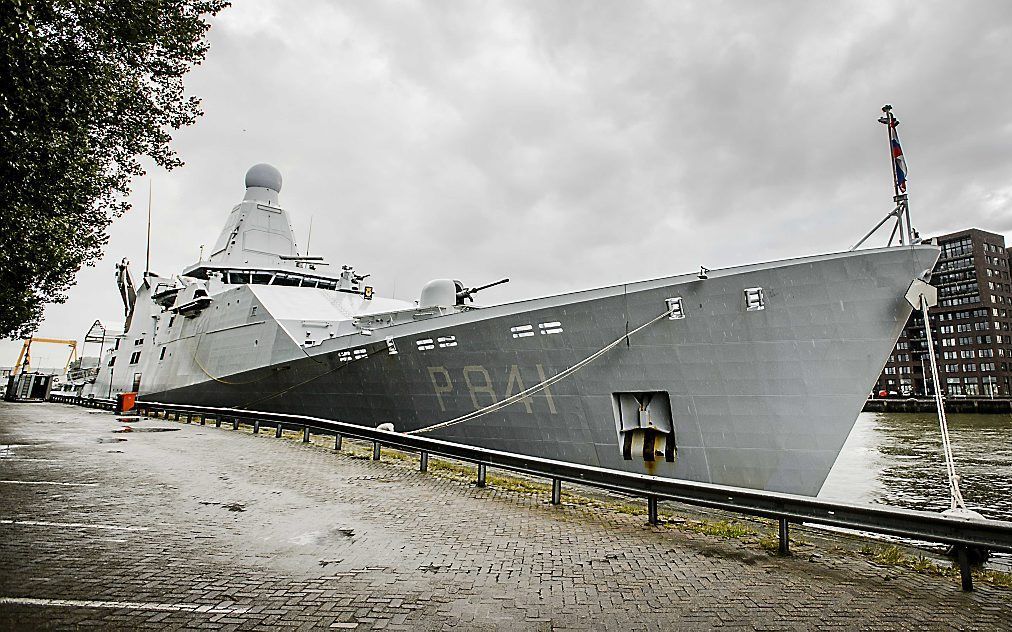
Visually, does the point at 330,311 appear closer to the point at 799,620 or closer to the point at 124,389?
the point at 799,620

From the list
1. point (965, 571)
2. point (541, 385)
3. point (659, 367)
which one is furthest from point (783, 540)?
point (541, 385)

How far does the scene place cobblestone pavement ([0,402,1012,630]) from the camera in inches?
132

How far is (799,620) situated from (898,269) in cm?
612

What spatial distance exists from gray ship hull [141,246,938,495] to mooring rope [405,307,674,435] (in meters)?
0.09

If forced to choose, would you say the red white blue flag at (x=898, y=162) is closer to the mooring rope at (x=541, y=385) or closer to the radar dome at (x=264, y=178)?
the mooring rope at (x=541, y=385)

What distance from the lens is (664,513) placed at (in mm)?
6844

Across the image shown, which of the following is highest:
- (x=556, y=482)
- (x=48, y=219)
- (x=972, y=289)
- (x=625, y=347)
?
(x=972, y=289)

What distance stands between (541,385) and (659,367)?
6.73 feet

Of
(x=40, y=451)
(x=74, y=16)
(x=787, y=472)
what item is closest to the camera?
(x=74, y=16)

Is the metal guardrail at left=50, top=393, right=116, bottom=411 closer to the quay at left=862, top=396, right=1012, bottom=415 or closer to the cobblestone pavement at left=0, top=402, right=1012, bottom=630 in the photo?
the cobblestone pavement at left=0, top=402, right=1012, bottom=630

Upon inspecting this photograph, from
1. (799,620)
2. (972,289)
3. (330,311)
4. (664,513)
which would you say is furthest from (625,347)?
(972,289)

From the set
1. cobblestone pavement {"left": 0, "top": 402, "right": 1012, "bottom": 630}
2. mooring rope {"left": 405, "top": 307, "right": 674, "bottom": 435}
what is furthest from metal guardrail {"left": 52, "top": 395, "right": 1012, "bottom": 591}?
mooring rope {"left": 405, "top": 307, "right": 674, "bottom": 435}

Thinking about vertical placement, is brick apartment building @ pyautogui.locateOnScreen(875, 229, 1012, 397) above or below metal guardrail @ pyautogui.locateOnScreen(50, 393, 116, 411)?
above

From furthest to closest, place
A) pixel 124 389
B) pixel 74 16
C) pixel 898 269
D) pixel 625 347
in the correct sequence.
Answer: pixel 124 389 → pixel 625 347 → pixel 898 269 → pixel 74 16
